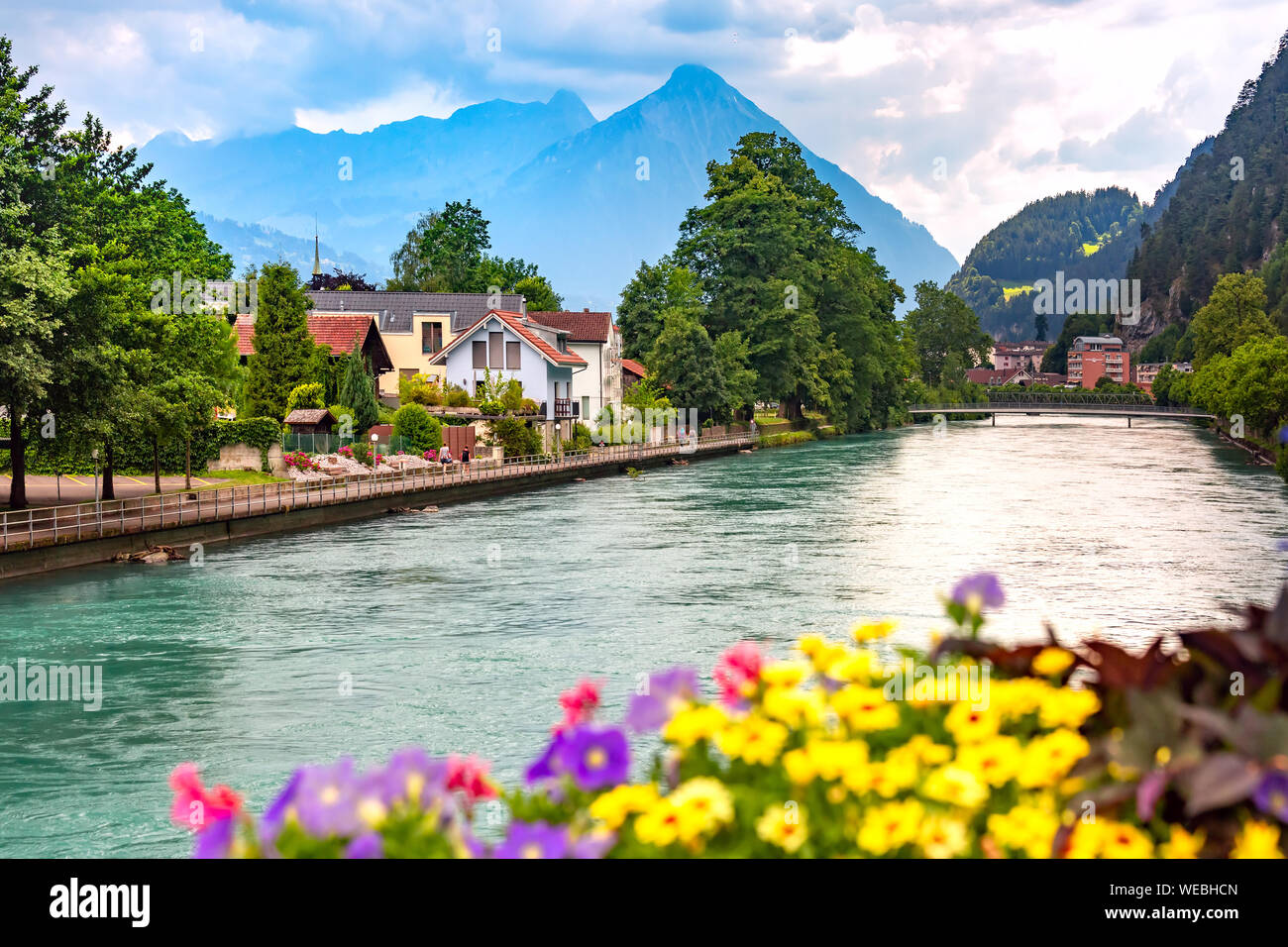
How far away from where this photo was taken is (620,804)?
3695 mm

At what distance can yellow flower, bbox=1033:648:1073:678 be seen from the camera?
4.31 m

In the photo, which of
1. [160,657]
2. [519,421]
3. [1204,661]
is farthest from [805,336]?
[1204,661]

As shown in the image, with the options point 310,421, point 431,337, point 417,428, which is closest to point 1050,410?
point 431,337

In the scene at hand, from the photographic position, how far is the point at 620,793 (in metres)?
3.77

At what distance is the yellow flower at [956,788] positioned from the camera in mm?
3732

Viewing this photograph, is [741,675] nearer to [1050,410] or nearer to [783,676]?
[783,676]

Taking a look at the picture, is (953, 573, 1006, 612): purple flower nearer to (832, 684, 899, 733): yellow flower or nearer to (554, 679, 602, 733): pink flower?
(832, 684, 899, 733): yellow flower

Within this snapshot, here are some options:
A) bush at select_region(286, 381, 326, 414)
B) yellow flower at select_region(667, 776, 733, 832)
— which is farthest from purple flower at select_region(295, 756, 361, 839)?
bush at select_region(286, 381, 326, 414)

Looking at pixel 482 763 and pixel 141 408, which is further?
pixel 141 408

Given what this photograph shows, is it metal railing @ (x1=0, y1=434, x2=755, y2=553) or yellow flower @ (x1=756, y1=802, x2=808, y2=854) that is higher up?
yellow flower @ (x1=756, y1=802, x2=808, y2=854)

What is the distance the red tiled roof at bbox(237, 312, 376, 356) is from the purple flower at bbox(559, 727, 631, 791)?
245 ft

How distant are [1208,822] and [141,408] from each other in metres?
42.0
